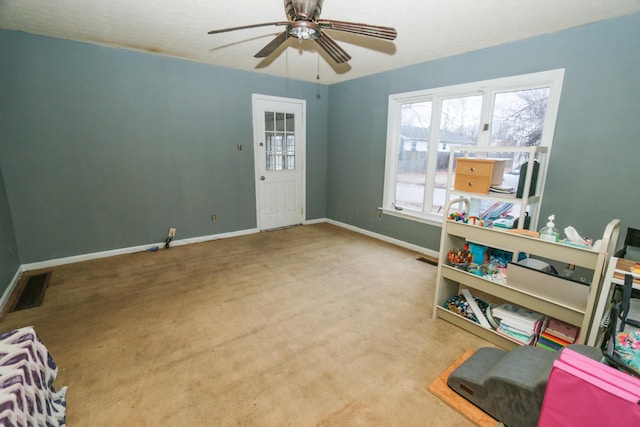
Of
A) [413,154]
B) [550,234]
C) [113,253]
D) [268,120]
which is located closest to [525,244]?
[550,234]

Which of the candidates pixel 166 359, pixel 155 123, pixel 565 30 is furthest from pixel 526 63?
pixel 155 123

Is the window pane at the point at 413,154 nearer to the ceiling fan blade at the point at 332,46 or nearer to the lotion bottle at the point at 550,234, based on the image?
the ceiling fan blade at the point at 332,46

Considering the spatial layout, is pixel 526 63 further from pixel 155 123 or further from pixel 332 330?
pixel 155 123

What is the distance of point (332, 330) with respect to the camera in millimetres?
2328

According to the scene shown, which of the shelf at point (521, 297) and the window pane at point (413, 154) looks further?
the window pane at point (413, 154)

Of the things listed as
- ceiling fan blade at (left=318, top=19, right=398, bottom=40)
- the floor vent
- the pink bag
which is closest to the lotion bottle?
the pink bag

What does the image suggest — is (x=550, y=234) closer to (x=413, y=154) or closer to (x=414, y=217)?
(x=414, y=217)

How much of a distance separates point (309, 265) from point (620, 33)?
3.59 meters

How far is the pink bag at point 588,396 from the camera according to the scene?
3.43 ft

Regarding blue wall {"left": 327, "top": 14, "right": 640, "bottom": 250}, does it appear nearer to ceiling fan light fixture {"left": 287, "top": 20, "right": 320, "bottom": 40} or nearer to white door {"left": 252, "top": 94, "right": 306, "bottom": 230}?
ceiling fan light fixture {"left": 287, "top": 20, "right": 320, "bottom": 40}

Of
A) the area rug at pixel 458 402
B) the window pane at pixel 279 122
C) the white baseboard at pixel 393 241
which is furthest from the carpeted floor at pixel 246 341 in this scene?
the window pane at pixel 279 122

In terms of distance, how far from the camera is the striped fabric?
3.56 feet

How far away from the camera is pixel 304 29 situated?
1.82m

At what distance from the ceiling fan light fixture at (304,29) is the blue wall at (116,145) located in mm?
2681
